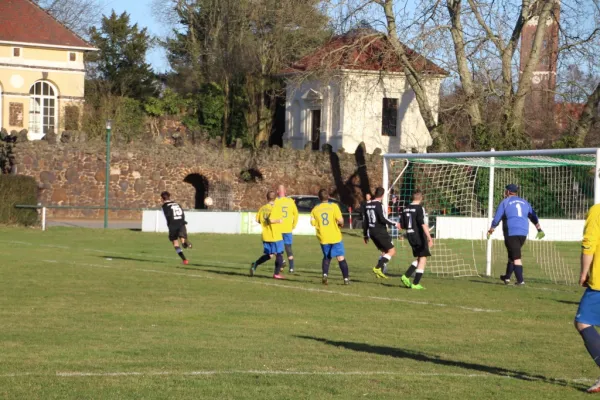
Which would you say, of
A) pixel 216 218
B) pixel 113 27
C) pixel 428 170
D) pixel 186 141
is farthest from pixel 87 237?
pixel 113 27

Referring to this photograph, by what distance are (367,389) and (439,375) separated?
3.84 feet

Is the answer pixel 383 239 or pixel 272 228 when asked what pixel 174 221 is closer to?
pixel 272 228

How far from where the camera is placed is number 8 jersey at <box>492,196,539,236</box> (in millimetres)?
19859

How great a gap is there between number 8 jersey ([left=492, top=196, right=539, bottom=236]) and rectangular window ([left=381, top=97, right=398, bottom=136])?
3673cm

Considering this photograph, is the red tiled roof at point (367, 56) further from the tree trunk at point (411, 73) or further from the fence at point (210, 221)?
the fence at point (210, 221)

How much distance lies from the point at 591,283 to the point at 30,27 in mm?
52435

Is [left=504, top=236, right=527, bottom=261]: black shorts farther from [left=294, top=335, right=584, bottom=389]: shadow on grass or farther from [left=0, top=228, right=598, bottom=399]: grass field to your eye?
[left=294, top=335, right=584, bottom=389]: shadow on grass

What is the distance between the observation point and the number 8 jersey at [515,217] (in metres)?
19.9

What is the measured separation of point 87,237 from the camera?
35.1 m

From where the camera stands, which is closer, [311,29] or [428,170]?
[428,170]

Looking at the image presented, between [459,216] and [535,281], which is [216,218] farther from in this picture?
[535,281]

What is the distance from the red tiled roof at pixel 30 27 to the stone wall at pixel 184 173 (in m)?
11.6

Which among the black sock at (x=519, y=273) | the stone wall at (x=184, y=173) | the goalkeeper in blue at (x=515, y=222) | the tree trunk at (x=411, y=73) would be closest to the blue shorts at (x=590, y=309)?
the goalkeeper in blue at (x=515, y=222)

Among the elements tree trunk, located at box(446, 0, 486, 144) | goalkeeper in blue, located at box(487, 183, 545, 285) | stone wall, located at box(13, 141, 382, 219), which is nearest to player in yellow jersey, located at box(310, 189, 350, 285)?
goalkeeper in blue, located at box(487, 183, 545, 285)
